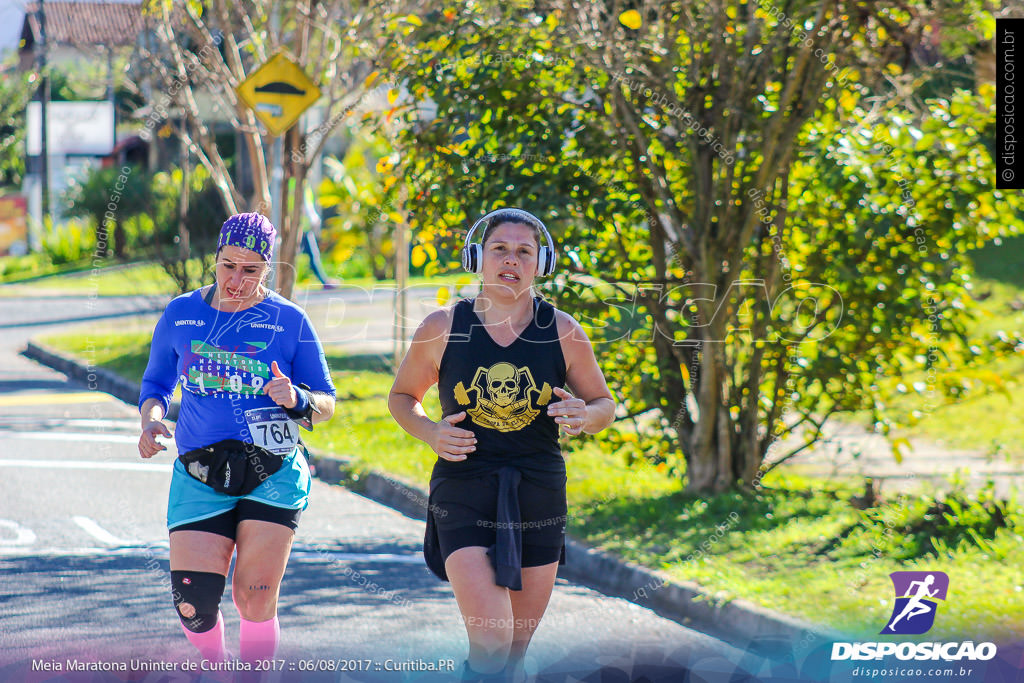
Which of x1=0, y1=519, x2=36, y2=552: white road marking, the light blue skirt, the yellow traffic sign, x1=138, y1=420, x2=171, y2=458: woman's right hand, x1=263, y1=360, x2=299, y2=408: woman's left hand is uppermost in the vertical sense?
the yellow traffic sign

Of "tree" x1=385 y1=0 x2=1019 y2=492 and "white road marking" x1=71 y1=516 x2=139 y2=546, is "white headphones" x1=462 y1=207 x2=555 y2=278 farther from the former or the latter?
"white road marking" x1=71 y1=516 x2=139 y2=546

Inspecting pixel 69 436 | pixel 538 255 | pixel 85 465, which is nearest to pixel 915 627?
pixel 538 255

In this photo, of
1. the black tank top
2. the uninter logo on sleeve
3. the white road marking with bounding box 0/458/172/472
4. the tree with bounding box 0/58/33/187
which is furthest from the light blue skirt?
the tree with bounding box 0/58/33/187

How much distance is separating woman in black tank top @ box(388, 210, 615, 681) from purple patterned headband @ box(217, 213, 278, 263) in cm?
68

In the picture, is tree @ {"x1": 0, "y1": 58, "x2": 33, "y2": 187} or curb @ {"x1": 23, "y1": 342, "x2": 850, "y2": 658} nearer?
curb @ {"x1": 23, "y1": 342, "x2": 850, "y2": 658}

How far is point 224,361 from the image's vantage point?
4.12 metres

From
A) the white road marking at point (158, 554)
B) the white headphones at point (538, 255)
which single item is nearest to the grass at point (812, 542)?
the white road marking at point (158, 554)

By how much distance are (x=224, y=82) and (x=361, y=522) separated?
641 cm

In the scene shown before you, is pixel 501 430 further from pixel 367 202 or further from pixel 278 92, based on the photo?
pixel 367 202

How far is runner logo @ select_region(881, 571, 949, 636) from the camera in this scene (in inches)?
214

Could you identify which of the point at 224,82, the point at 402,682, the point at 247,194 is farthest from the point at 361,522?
the point at 247,194

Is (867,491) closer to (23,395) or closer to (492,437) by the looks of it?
(492,437)

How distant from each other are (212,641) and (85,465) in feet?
19.2

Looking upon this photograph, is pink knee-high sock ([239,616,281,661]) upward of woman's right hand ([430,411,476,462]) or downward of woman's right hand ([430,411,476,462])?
downward
